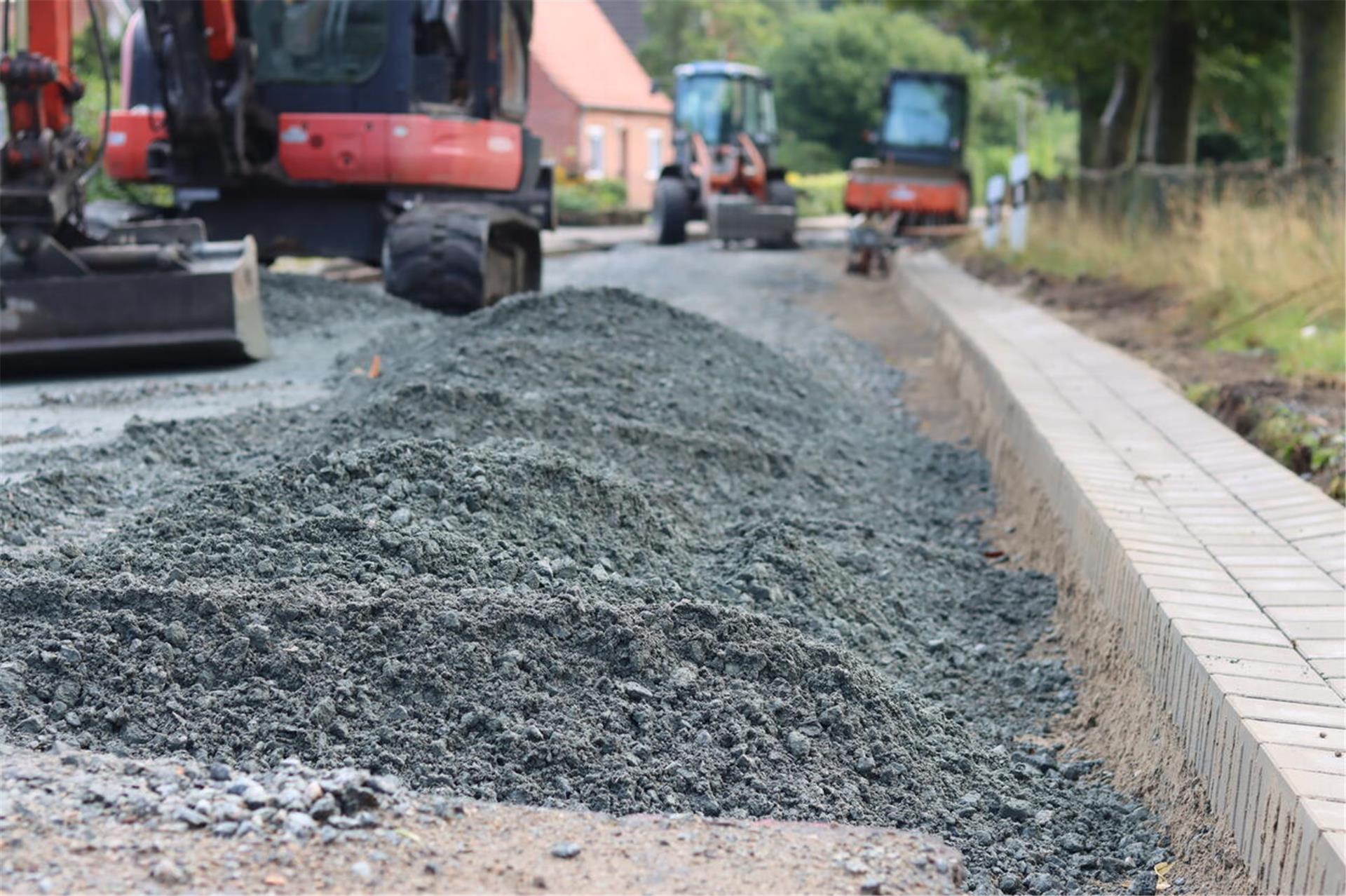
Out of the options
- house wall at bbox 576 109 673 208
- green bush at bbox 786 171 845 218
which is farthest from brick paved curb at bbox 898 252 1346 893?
green bush at bbox 786 171 845 218

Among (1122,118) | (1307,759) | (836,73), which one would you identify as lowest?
(1307,759)

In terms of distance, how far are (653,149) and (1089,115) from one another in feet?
73.9

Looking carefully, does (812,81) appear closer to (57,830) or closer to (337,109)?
(337,109)

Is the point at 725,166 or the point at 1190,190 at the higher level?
the point at 725,166

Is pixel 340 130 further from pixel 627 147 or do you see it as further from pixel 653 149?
pixel 653 149

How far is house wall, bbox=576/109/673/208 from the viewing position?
44.6 m

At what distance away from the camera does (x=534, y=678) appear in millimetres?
3479

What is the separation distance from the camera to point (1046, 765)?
393cm

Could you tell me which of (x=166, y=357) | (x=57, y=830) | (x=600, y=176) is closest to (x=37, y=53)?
(x=166, y=357)

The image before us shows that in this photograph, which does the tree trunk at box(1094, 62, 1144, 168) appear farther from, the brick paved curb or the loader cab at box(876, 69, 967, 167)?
the brick paved curb

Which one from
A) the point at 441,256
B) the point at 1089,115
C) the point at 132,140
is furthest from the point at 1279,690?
the point at 1089,115

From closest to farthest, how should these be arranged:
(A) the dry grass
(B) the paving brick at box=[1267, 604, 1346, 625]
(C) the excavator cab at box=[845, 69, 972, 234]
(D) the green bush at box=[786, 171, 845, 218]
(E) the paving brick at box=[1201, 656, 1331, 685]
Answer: (E) the paving brick at box=[1201, 656, 1331, 685] < (B) the paving brick at box=[1267, 604, 1346, 625] < (A) the dry grass < (C) the excavator cab at box=[845, 69, 972, 234] < (D) the green bush at box=[786, 171, 845, 218]

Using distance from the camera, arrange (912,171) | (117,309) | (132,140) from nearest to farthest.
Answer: (117,309), (132,140), (912,171)

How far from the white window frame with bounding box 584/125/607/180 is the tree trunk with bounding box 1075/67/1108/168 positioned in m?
17.7
